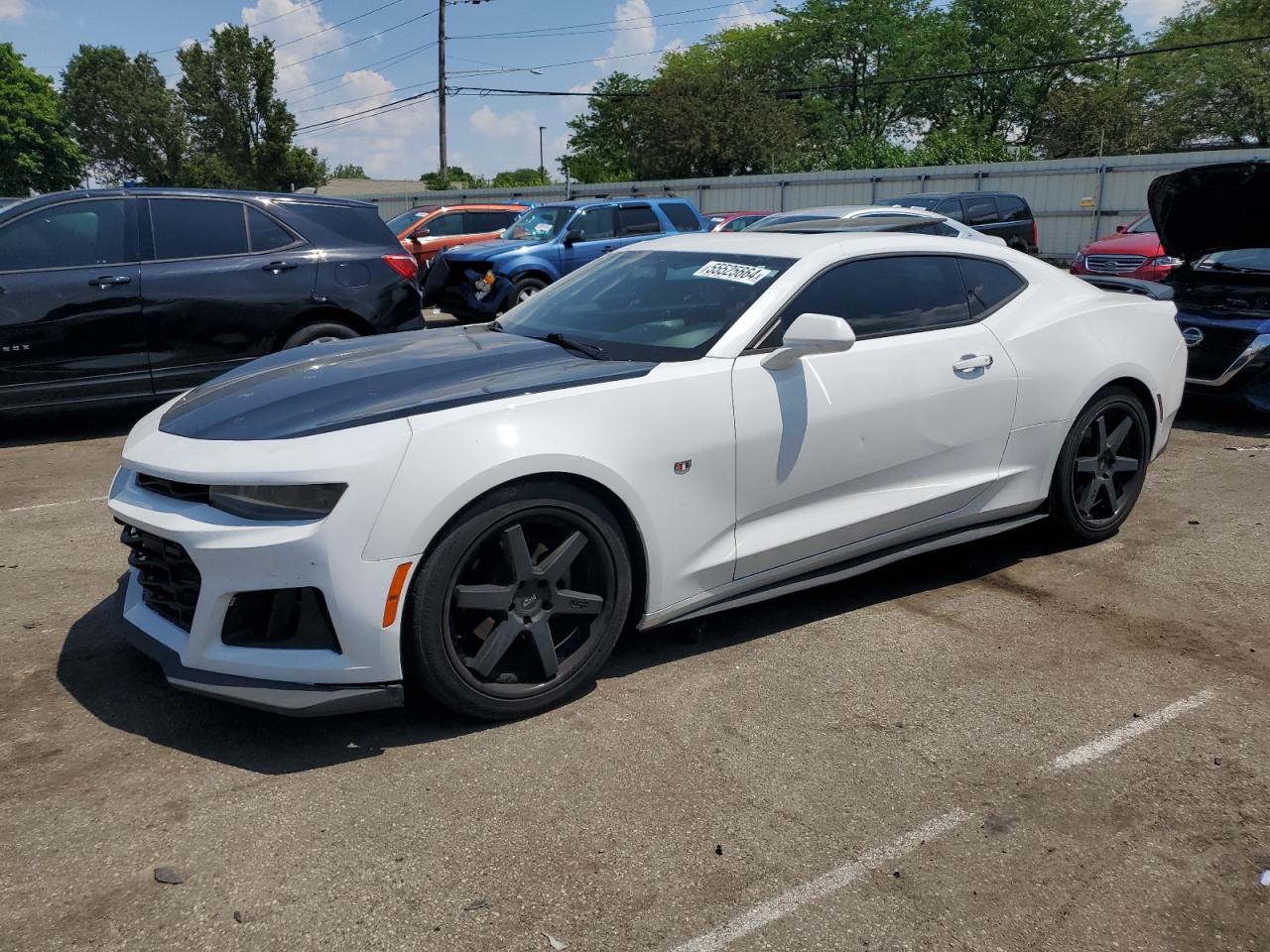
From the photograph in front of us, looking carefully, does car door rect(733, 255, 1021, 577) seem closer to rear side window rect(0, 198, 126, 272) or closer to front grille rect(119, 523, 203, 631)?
front grille rect(119, 523, 203, 631)

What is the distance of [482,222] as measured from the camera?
19078 mm

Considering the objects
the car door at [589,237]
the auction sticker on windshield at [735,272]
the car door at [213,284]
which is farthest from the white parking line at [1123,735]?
the car door at [589,237]

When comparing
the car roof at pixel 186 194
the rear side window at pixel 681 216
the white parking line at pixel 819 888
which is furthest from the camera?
the rear side window at pixel 681 216

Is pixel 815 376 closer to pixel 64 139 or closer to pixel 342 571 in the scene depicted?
pixel 342 571

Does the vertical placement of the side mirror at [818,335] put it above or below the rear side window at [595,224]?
below

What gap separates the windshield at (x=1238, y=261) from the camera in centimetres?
813

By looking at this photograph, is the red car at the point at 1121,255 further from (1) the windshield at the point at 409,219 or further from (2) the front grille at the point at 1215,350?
(1) the windshield at the point at 409,219

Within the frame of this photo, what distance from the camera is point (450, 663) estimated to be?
3.06 m

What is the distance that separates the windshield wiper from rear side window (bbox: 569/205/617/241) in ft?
34.1

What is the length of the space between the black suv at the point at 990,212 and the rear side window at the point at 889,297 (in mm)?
15685

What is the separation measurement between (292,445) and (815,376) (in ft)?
6.05

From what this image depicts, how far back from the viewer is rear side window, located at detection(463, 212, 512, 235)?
19.0 metres

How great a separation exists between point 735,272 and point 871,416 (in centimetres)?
78

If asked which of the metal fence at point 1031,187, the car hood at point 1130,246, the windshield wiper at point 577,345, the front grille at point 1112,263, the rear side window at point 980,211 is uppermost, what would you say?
the metal fence at point 1031,187
